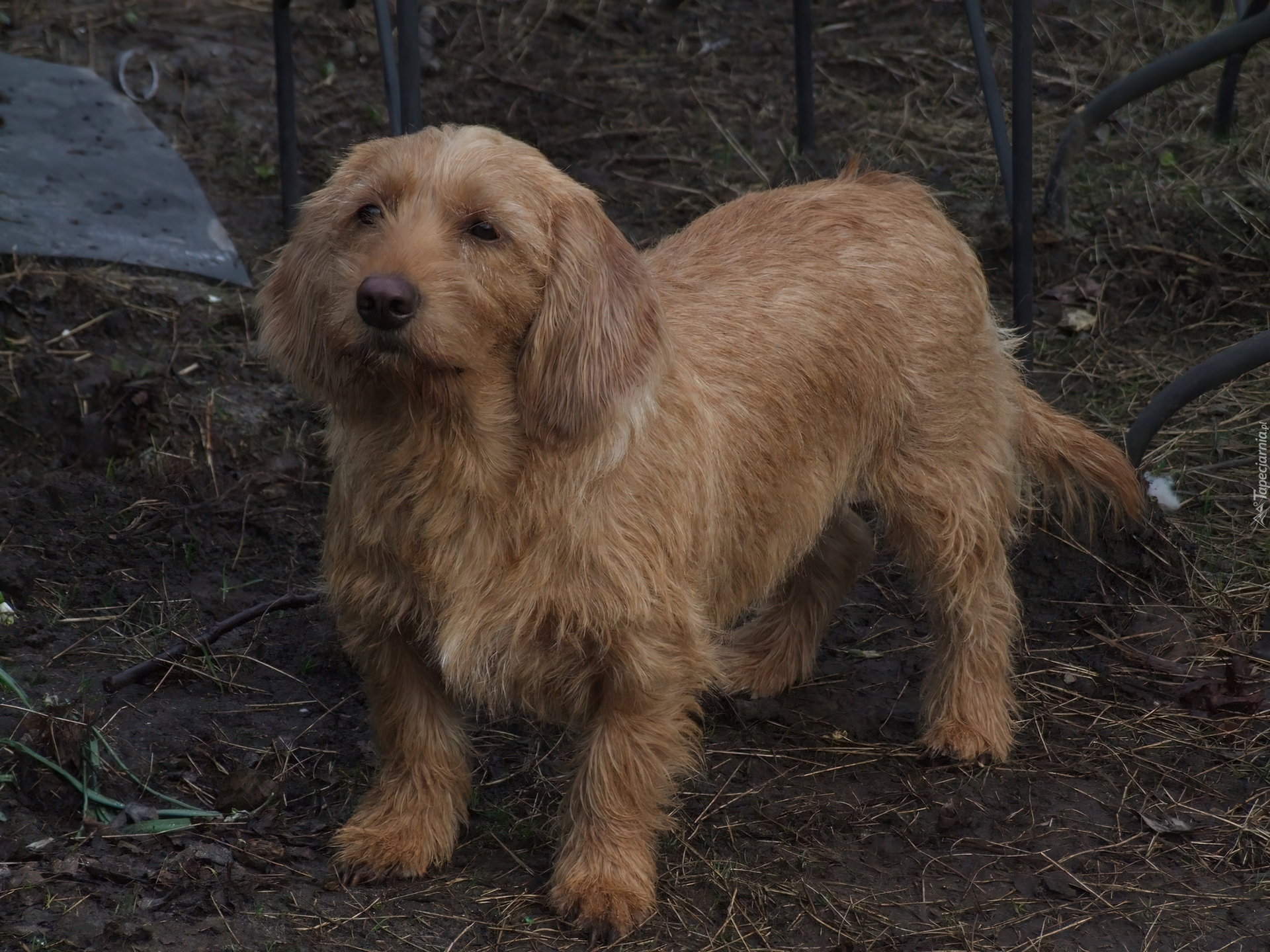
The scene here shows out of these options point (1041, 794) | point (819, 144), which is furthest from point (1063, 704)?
point (819, 144)

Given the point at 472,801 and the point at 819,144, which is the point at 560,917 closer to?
the point at 472,801

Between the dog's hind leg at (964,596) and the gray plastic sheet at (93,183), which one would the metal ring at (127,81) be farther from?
the dog's hind leg at (964,596)

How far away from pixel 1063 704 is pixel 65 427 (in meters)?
3.58

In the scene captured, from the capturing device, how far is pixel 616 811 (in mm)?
3373

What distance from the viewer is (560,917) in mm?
3350

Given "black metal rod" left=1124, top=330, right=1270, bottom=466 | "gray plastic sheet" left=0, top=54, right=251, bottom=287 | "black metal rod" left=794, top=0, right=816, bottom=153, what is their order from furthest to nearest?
"black metal rod" left=794, top=0, right=816, bottom=153, "gray plastic sheet" left=0, top=54, right=251, bottom=287, "black metal rod" left=1124, top=330, right=1270, bottom=466

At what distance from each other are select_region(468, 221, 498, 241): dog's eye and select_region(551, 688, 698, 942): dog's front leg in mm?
1133

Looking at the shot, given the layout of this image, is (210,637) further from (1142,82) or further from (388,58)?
(1142,82)

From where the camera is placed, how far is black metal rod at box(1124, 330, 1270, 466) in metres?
4.42

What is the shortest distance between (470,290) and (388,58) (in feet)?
7.44

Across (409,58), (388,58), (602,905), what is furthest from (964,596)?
(388,58)

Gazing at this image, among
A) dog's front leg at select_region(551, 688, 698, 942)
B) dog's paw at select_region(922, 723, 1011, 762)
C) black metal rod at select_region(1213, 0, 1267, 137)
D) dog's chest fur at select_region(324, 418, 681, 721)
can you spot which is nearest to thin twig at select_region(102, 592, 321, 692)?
dog's chest fur at select_region(324, 418, 681, 721)

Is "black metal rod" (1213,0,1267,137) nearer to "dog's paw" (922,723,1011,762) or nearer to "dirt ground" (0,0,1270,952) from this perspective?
"dirt ground" (0,0,1270,952)

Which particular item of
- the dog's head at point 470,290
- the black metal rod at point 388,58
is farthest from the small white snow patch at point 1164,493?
the black metal rod at point 388,58
